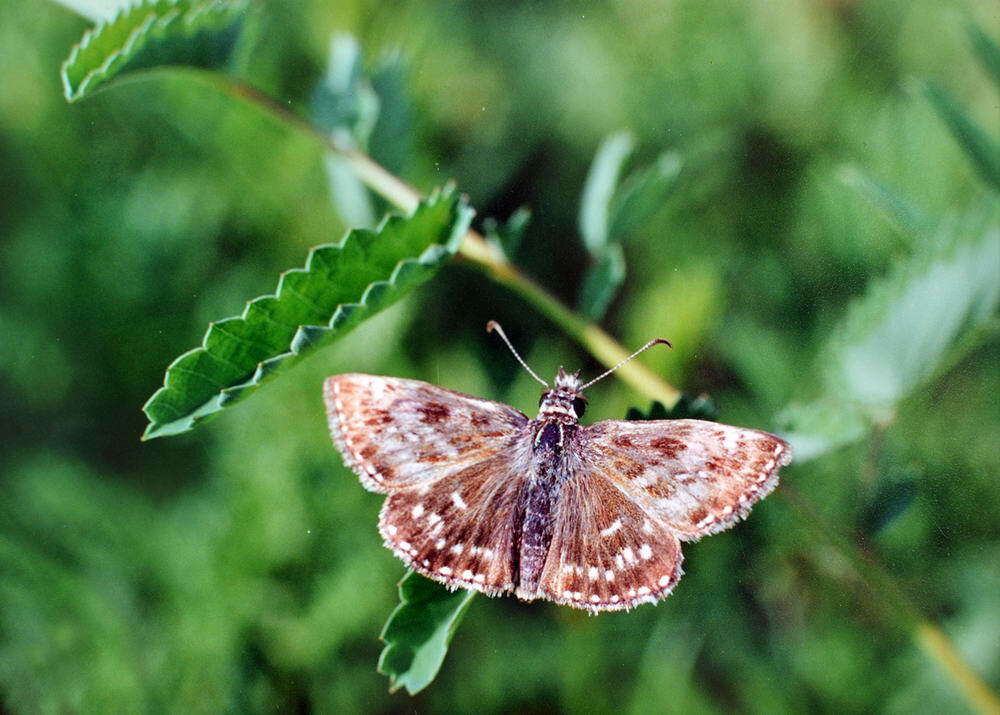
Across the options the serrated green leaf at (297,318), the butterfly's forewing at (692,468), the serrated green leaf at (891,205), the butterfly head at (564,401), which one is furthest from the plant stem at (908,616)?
the serrated green leaf at (297,318)

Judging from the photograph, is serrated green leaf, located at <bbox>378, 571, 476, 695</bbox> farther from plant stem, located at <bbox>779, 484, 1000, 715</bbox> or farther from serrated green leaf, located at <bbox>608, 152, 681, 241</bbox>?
serrated green leaf, located at <bbox>608, 152, 681, 241</bbox>

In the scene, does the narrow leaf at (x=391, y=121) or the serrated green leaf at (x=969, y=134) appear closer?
the serrated green leaf at (x=969, y=134)

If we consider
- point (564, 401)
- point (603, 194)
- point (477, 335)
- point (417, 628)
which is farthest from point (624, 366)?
point (477, 335)

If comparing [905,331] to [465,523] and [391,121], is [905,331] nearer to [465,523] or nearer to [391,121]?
[465,523]

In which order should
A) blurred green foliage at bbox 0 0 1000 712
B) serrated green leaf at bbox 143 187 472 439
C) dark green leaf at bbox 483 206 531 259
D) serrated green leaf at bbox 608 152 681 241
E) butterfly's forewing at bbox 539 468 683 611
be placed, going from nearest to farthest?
serrated green leaf at bbox 143 187 472 439 → butterfly's forewing at bbox 539 468 683 611 → dark green leaf at bbox 483 206 531 259 → serrated green leaf at bbox 608 152 681 241 → blurred green foliage at bbox 0 0 1000 712

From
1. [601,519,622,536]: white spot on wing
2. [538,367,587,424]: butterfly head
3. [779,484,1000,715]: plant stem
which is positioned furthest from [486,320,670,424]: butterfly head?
[779,484,1000,715]: plant stem

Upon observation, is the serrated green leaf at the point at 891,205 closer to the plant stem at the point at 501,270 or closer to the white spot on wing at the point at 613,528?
the plant stem at the point at 501,270
